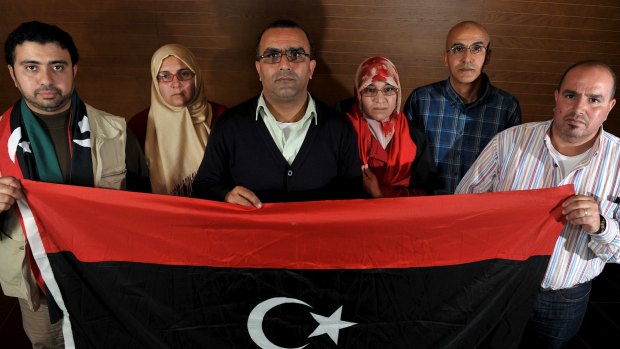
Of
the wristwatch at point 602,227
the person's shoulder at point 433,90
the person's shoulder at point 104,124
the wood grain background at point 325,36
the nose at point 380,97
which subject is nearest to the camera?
the wristwatch at point 602,227

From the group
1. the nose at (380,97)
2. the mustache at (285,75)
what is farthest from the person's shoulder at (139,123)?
the nose at (380,97)

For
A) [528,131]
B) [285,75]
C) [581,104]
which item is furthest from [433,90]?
[285,75]

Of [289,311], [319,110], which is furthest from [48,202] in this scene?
[319,110]

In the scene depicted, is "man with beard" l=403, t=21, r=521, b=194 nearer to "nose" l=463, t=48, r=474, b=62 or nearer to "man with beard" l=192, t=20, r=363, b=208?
"nose" l=463, t=48, r=474, b=62

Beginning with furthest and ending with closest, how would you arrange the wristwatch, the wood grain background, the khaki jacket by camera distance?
the wood grain background < the khaki jacket < the wristwatch

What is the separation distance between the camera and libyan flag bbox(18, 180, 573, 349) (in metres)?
1.72

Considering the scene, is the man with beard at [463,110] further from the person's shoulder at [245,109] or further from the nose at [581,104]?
the person's shoulder at [245,109]

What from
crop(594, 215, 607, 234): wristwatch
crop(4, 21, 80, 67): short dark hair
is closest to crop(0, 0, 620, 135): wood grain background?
crop(4, 21, 80, 67): short dark hair

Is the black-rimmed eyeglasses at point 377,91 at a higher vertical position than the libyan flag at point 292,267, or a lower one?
higher

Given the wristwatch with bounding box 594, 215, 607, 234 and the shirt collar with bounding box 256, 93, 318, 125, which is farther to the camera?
the shirt collar with bounding box 256, 93, 318, 125

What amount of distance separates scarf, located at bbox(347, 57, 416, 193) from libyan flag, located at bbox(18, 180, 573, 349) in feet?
1.58

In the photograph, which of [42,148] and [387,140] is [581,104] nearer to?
[387,140]

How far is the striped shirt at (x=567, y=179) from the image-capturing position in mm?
1738

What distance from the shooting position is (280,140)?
6.33ft
